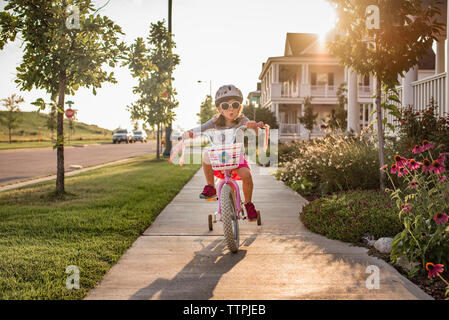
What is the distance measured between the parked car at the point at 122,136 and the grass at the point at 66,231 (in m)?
43.9

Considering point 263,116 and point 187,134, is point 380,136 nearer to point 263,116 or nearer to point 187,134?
point 187,134

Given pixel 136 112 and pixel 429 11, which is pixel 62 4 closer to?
pixel 429 11

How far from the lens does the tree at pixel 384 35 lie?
6566 mm

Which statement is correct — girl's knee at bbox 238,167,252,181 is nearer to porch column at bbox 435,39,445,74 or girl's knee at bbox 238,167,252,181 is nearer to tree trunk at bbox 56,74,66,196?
tree trunk at bbox 56,74,66,196

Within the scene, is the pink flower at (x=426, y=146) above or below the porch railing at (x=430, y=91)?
below

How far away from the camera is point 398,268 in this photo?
4.11m

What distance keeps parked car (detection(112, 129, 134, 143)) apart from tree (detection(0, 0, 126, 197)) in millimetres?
46161

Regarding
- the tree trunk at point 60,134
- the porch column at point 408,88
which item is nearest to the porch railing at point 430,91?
the porch column at point 408,88

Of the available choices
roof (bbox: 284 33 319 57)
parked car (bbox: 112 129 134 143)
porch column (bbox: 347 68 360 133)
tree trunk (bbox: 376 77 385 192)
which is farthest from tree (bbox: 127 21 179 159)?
parked car (bbox: 112 129 134 143)

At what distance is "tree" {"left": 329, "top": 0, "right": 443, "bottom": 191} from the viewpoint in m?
6.57

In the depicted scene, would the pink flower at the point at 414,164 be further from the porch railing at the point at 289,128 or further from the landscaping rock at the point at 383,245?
the porch railing at the point at 289,128
